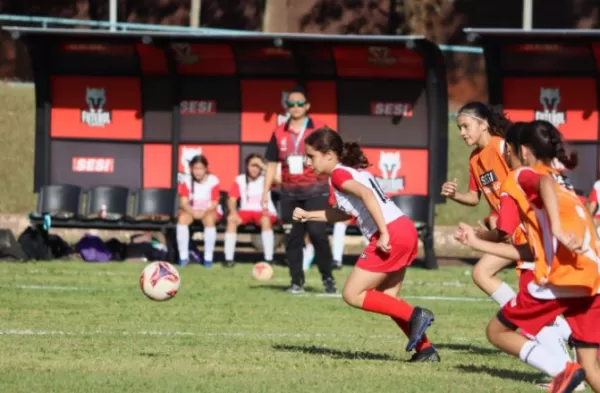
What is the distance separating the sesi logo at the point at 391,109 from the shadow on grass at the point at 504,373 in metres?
10.9

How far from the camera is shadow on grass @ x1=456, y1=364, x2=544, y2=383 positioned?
349 inches

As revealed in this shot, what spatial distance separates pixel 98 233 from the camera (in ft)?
72.1

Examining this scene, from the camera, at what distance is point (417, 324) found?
9.51 metres

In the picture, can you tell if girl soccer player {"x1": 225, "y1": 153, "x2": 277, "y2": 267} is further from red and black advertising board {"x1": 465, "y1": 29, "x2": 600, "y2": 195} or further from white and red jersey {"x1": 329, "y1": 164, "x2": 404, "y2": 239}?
white and red jersey {"x1": 329, "y1": 164, "x2": 404, "y2": 239}

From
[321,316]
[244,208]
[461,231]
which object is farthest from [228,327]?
[244,208]

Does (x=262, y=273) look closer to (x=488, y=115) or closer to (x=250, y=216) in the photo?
(x=250, y=216)

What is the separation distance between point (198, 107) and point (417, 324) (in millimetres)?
11493

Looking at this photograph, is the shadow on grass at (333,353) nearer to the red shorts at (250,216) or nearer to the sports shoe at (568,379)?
the sports shoe at (568,379)

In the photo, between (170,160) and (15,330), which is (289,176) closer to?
(15,330)

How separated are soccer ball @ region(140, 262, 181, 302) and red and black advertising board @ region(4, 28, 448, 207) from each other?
28.7 ft

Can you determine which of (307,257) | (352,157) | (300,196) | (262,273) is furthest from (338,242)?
(352,157)

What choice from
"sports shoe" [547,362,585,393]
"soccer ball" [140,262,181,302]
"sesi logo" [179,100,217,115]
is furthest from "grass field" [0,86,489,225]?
"sports shoe" [547,362,585,393]

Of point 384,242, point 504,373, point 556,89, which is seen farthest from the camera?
point 556,89

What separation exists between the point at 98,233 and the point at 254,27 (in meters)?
9.86
